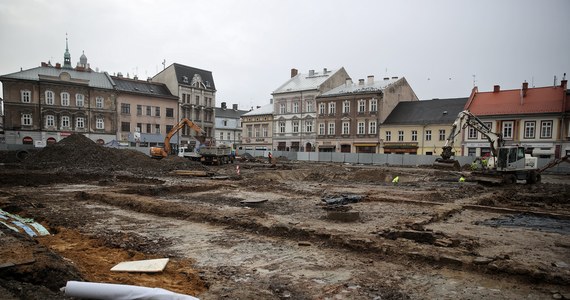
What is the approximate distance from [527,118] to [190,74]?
50.7 m

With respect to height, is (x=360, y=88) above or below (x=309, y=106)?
above

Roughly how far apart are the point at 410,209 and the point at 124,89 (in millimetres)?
51458

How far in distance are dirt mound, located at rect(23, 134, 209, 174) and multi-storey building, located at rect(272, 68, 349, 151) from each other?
94.3 feet

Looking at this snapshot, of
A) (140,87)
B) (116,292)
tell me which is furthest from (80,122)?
(116,292)

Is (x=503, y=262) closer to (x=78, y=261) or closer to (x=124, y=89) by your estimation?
(x=78, y=261)

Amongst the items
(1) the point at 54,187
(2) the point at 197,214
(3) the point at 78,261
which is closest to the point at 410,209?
(2) the point at 197,214

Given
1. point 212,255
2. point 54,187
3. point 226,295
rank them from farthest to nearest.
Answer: point 54,187 < point 212,255 < point 226,295

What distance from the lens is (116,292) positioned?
12.2 feet

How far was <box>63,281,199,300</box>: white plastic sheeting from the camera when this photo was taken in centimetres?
363

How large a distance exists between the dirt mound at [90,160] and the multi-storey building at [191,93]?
29.5m

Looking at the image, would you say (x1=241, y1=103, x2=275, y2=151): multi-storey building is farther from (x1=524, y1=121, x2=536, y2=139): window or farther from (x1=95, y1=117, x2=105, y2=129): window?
(x1=524, y1=121, x2=536, y2=139): window

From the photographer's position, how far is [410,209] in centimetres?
1254

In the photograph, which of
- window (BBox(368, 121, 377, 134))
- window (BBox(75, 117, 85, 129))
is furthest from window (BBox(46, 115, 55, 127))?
window (BBox(368, 121, 377, 134))

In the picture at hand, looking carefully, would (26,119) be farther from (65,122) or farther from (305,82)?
(305,82)
